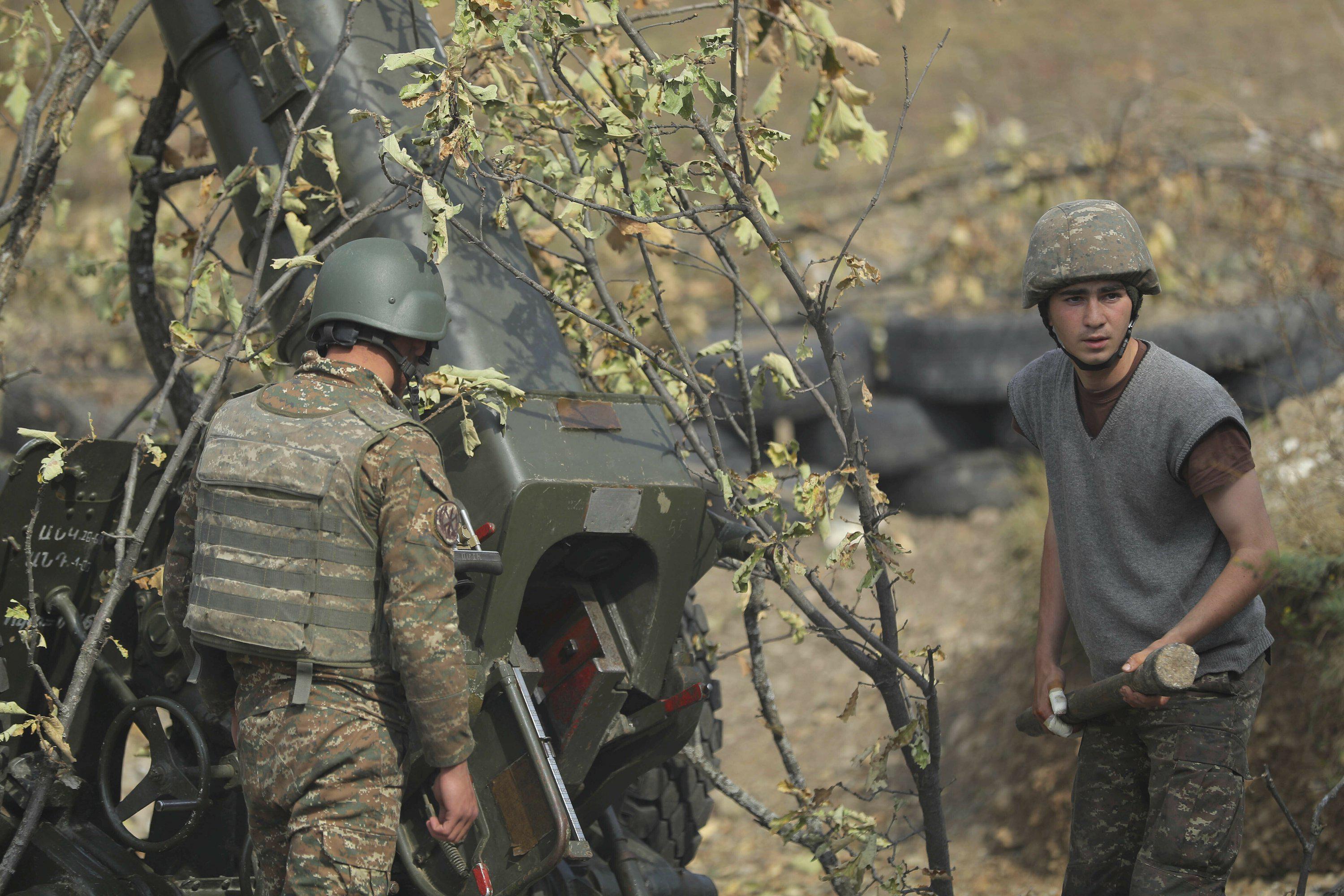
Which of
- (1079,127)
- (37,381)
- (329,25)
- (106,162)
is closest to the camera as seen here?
(329,25)

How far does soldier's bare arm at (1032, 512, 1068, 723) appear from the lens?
2799 millimetres

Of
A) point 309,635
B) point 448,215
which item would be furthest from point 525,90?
point 309,635

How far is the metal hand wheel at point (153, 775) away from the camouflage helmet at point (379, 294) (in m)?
1.07

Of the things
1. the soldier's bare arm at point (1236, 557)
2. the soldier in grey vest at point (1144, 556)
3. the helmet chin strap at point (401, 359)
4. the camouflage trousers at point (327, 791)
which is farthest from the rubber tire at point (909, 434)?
the camouflage trousers at point (327, 791)

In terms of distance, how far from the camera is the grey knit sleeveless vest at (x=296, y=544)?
8.14 feet

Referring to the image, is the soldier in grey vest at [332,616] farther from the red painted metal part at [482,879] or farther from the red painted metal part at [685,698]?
the red painted metal part at [685,698]

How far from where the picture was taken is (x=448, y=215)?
9.14 ft

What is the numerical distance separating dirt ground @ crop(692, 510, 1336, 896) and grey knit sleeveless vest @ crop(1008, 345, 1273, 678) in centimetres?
174

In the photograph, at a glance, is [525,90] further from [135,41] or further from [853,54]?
[135,41]

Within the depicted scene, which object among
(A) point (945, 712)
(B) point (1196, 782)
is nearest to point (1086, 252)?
(B) point (1196, 782)

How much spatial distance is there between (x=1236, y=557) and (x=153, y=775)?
2.47m

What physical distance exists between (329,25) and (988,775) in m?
3.69

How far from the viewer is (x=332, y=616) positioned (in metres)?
2.50

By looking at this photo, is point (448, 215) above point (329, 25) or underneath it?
underneath
